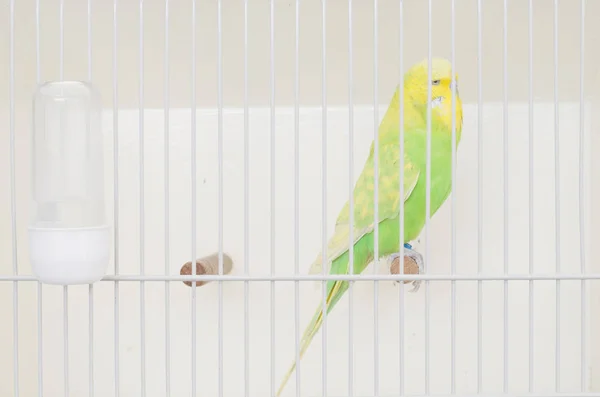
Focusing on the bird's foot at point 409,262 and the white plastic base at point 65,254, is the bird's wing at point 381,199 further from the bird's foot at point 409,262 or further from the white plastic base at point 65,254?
the white plastic base at point 65,254

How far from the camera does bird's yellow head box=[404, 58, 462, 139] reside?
852mm

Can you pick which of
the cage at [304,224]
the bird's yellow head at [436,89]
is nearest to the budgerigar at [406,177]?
the bird's yellow head at [436,89]

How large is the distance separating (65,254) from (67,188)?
10cm

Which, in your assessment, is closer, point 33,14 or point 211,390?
point 33,14

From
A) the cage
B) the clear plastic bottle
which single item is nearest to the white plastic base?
the clear plastic bottle

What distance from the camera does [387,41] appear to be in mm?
977

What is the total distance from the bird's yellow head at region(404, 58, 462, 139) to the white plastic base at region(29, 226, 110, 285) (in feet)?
1.51

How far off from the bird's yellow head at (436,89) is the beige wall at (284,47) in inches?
4.6

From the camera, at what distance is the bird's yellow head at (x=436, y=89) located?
852 mm

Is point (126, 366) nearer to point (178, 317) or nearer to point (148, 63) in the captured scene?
point (178, 317)

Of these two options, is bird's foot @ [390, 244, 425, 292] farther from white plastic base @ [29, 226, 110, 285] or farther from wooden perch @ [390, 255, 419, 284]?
white plastic base @ [29, 226, 110, 285]

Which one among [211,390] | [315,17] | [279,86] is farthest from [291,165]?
[211,390]

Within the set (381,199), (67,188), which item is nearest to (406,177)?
(381,199)

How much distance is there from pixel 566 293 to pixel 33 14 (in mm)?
886
